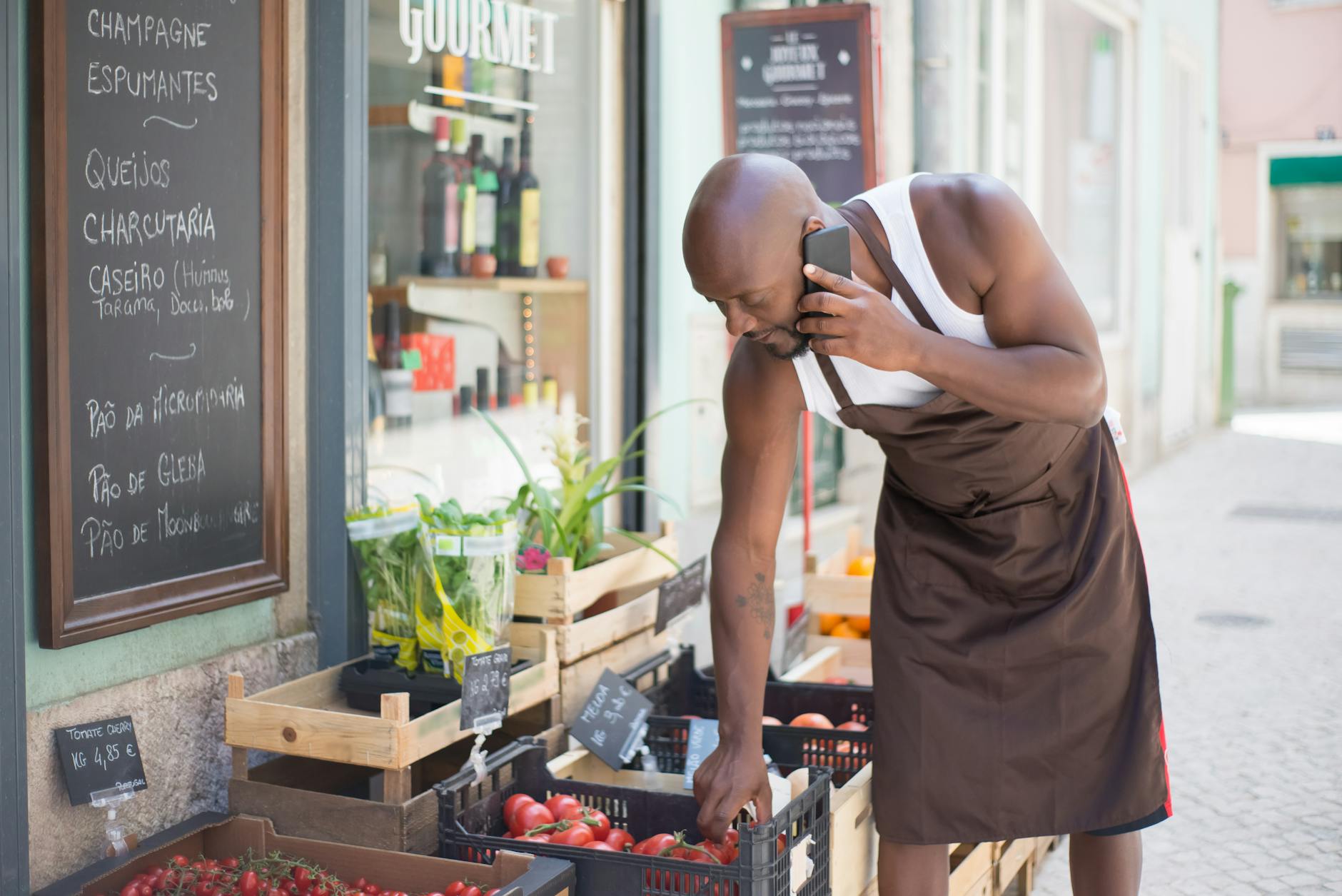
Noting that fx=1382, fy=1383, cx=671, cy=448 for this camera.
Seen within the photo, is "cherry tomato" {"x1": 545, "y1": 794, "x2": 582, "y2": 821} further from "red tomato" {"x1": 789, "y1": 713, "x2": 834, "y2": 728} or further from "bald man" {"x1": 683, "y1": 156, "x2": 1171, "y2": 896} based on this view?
"red tomato" {"x1": 789, "y1": 713, "x2": 834, "y2": 728}

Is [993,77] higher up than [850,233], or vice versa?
[993,77]

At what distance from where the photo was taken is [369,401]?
12.8 feet

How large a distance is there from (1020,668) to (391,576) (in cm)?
146

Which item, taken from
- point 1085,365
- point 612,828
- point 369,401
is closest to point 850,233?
point 1085,365

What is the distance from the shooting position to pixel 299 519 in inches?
132

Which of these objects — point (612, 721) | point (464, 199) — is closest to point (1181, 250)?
point (464, 199)

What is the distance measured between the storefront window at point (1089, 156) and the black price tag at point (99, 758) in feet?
34.8

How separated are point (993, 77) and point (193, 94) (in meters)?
7.30

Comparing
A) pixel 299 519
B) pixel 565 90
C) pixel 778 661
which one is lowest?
pixel 778 661

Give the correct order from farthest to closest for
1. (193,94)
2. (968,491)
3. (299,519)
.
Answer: (299,519), (193,94), (968,491)

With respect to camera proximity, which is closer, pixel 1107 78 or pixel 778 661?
pixel 778 661

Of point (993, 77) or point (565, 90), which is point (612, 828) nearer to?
point (565, 90)

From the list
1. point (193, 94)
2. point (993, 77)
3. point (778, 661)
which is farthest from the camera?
point (993, 77)

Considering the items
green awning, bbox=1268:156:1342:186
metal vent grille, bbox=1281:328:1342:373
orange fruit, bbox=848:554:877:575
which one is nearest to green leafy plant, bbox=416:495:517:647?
orange fruit, bbox=848:554:877:575
